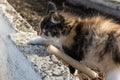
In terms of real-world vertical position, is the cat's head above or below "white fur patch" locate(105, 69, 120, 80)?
above

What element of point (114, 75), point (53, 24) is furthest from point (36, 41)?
point (114, 75)

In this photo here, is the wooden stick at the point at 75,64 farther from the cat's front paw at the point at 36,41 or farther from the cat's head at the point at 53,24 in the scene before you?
the cat's head at the point at 53,24

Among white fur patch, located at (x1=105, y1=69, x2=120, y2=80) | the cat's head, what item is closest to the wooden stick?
white fur patch, located at (x1=105, y1=69, x2=120, y2=80)

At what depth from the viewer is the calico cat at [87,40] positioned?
3566 mm

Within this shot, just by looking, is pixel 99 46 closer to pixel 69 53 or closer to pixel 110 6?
pixel 69 53

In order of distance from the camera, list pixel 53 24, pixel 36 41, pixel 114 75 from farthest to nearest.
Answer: pixel 53 24
pixel 36 41
pixel 114 75

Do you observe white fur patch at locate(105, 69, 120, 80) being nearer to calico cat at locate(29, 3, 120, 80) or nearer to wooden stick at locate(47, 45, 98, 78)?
calico cat at locate(29, 3, 120, 80)

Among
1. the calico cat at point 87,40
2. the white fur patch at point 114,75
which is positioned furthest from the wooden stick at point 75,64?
the white fur patch at point 114,75

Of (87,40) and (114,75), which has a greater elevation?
(87,40)

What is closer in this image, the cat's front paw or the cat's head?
the cat's front paw

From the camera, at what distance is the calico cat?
11.7 feet

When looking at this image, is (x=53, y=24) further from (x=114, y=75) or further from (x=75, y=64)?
(x=114, y=75)

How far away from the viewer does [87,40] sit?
3707mm

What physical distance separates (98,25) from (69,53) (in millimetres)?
408
